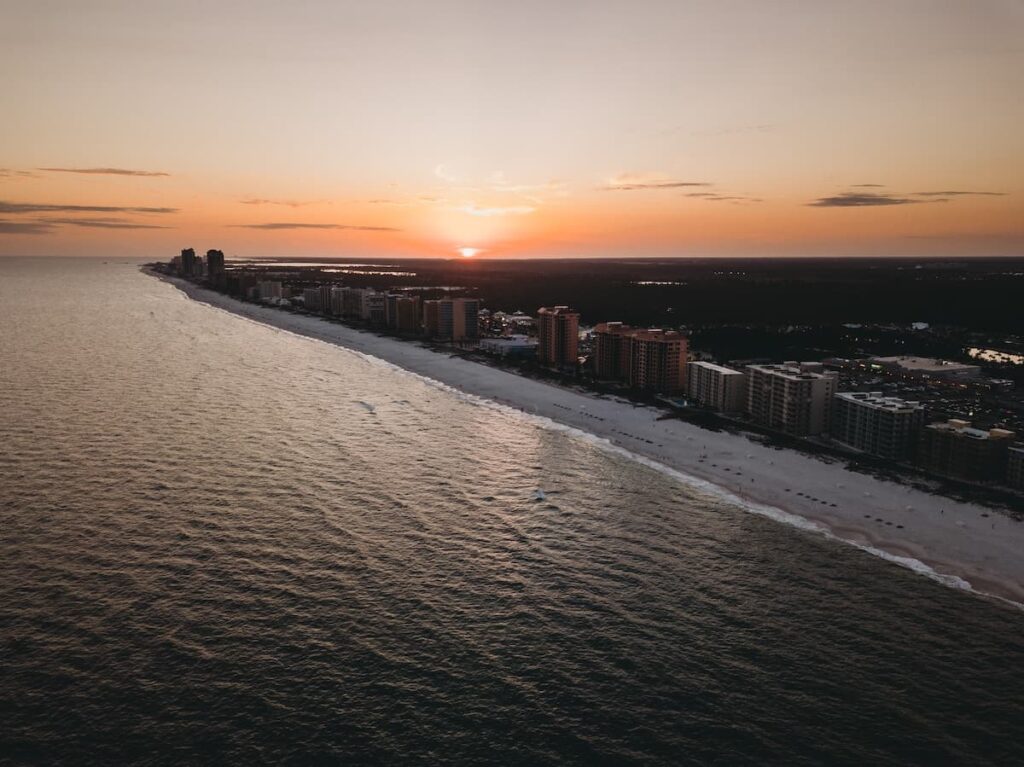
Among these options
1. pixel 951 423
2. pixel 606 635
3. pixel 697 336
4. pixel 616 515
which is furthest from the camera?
pixel 697 336

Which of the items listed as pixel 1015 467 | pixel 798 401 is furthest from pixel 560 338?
pixel 1015 467

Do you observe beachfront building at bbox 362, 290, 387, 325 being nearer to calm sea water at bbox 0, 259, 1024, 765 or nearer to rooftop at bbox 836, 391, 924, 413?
calm sea water at bbox 0, 259, 1024, 765

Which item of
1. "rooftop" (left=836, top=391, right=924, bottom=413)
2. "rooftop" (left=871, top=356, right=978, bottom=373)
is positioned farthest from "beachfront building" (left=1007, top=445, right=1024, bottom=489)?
"rooftop" (left=871, top=356, right=978, bottom=373)

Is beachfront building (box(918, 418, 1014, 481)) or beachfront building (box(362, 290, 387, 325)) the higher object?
beachfront building (box(362, 290, 387, 325))

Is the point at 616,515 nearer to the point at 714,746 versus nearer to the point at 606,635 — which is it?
the point at 606,635

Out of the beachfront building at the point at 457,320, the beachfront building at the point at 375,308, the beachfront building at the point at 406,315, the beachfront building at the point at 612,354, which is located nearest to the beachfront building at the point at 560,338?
the beachfront building at the point at 612,354

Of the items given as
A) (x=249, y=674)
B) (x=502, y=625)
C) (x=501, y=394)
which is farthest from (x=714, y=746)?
(x=501, y=394)

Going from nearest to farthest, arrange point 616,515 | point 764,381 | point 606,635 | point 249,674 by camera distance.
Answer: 1. point 249,674
2. point 606,635
3. point 616,515
4. point 764,381
